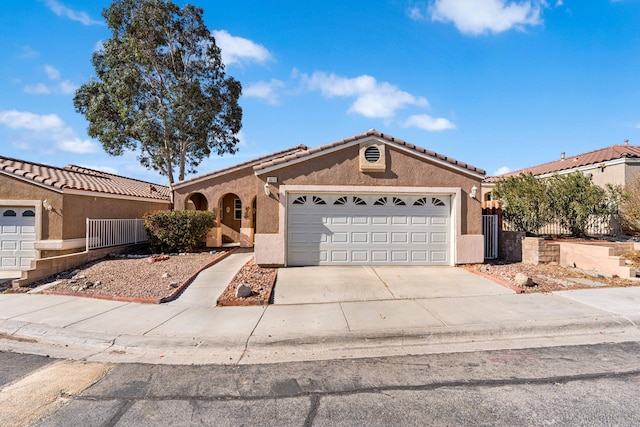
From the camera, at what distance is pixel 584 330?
5684 millimetres

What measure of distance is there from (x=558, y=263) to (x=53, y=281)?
15.4 meters

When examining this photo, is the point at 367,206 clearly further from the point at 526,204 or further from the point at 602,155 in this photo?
the point at 602,155

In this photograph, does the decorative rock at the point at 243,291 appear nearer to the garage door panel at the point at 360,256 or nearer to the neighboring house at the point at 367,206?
the neighboring house at the point at 367,206

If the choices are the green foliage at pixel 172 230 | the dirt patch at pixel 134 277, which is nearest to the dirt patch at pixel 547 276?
the dirt patch at pixel 134 277

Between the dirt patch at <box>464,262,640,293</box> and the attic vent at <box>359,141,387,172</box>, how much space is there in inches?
168

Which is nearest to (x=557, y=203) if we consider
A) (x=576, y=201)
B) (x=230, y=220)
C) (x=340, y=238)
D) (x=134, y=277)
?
(x=576, y=201)

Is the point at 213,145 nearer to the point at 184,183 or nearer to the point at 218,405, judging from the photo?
the point at 184,183

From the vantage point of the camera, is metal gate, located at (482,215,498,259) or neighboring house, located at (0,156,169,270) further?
metal gate, located at (482,215,498,259)

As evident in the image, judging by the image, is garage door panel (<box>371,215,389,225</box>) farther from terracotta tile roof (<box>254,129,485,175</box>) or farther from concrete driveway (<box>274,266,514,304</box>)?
terracotta tile roof (<box>254,129,485,175</box>)

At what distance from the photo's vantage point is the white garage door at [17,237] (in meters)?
11.5

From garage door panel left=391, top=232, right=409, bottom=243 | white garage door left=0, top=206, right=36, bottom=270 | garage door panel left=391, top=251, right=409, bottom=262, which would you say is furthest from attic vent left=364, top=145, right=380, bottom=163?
white garage door left=0, top=206, right=36, bottom=270

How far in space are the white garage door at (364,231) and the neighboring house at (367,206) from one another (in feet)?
0.10

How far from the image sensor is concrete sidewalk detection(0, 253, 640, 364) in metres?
5.09

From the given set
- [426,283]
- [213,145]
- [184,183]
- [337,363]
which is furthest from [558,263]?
[213,145]
